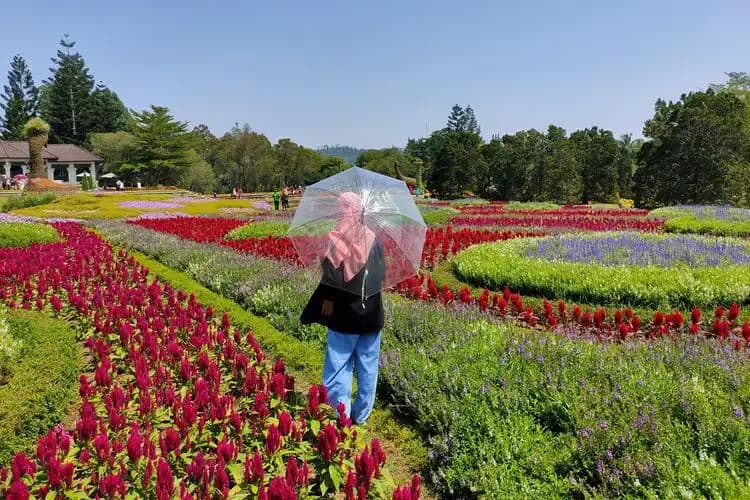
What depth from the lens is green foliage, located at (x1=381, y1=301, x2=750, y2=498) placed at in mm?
2828

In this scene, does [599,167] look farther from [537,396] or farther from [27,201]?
[537,396]

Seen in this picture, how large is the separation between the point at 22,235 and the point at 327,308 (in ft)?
41.1

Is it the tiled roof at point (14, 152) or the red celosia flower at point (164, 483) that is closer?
the red celosia flower at point (164, 483)

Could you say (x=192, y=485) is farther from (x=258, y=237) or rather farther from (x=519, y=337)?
(x=258, y=237)

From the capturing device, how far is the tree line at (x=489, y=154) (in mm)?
28672

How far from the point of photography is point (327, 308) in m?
3.61

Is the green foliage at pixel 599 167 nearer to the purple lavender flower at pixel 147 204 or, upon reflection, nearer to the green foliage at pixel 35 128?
the purple lavender flower at pixel 147 204

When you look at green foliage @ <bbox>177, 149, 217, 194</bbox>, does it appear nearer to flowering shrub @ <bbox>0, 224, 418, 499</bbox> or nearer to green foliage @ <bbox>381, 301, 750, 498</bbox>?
flowering shrub @ <bbox>0, 224, 418, 499</bbox>

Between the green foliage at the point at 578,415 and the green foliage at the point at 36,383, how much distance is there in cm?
272

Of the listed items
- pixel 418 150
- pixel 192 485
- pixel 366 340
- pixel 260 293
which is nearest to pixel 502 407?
pixel 366 340

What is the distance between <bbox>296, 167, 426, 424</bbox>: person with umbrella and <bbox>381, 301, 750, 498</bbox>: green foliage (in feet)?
2.37

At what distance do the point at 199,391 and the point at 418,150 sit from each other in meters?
91.2

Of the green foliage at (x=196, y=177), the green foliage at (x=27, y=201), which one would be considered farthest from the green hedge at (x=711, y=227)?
the green foliage at (x=196, y=177)

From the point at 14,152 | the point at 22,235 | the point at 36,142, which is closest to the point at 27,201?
the point at 36,142
